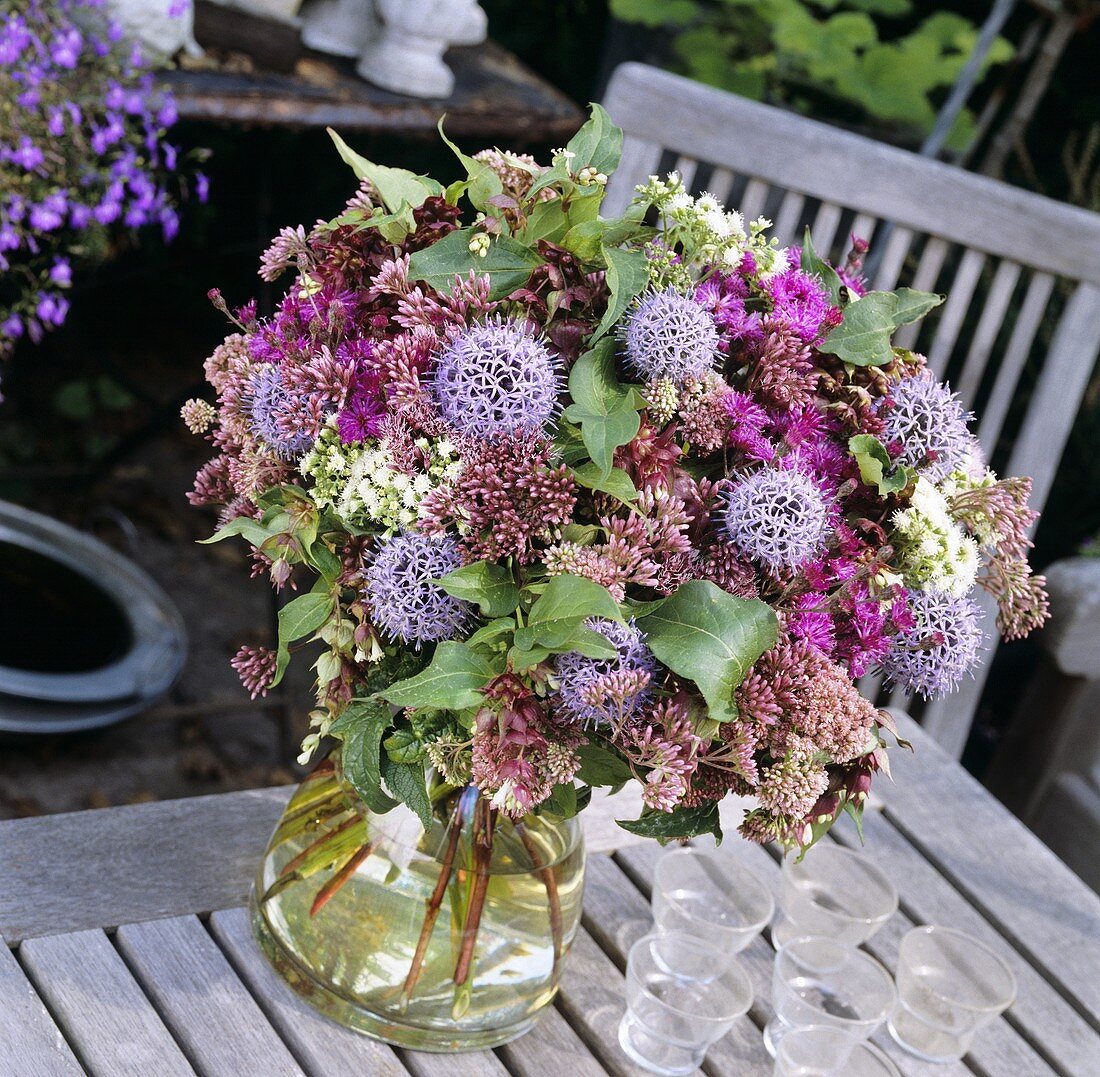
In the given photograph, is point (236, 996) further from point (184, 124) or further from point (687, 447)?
point (184, 124)

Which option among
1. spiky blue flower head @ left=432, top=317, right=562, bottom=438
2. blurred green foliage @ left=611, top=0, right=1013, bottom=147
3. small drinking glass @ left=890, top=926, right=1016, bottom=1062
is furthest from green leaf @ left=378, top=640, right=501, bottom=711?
blurred green foliage @ left=611, top=0, right=1013, bottom=147

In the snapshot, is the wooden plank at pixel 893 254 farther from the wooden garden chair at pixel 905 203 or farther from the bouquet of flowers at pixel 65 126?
the bouquet of flowers at pixel 65 126

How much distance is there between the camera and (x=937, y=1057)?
35.7 inches

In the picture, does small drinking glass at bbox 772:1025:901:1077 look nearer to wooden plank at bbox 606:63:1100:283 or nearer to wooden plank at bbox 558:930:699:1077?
wooden plank at bbox 558:930:699:1077

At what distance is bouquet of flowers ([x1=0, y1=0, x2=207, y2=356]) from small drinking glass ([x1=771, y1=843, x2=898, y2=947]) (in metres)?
1.12

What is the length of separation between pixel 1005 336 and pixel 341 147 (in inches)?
78.6

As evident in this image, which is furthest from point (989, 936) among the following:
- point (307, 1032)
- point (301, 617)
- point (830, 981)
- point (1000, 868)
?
point (301, 617)

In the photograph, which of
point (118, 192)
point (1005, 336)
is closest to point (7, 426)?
point (118, 192)

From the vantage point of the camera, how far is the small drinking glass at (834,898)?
3.09 feet

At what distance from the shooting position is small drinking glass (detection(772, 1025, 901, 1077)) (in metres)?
0.81

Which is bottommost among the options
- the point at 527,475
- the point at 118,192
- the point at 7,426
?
the point at 7,426

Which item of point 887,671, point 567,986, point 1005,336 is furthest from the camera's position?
point 1005,336

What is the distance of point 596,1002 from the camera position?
885mm

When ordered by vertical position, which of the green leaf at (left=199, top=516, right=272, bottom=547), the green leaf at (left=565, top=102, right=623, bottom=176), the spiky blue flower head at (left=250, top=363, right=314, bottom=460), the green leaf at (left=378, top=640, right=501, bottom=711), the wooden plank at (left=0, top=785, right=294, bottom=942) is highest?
the green leaf at (left=565, top=102, right=623, bottom=176)
